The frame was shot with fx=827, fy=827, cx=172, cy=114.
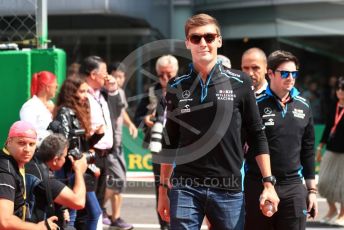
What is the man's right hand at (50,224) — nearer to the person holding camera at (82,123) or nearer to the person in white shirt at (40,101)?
the person holding camera at (82,123)

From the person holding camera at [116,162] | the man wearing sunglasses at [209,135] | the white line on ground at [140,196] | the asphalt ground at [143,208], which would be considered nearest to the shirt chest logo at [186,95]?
the man wearing sunglasses at [209,135]

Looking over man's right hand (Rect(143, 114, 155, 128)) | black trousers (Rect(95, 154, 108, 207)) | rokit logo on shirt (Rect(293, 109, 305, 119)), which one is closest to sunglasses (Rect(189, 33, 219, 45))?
rokit logo on shirt (Rect(293, 109, 305, 119))

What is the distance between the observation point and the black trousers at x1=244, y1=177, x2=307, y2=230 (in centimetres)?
636

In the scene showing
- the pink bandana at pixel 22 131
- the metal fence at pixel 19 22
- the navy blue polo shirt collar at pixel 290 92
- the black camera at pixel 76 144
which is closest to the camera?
the pink bandana at pixel 22 131

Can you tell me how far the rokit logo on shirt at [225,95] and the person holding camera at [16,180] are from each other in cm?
144

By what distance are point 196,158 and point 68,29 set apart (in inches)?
724

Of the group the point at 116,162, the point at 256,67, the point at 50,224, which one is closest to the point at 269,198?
the point at 50,224

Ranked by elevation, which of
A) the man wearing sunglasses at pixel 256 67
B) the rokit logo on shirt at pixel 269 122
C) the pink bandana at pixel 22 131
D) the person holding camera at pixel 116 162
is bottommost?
the person holding camera at pixel 116 162

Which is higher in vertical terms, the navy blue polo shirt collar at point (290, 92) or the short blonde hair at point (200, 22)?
the short blonde hair at point (200, 22)

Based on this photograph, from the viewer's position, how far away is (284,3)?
22078 millimetres

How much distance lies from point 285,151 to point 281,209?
17.7 inches

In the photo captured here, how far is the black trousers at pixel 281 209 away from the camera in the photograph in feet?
20.9

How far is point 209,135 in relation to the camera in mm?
5375

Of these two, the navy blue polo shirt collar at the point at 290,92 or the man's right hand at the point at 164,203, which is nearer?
the man's right hand at the point at 164,203
